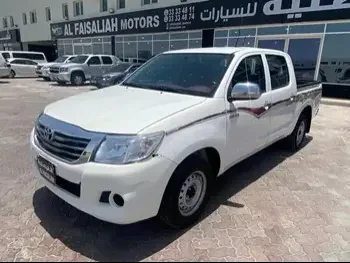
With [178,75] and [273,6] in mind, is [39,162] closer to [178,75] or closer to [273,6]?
[178,75]

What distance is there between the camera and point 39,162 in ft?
9.39

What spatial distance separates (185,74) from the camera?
3529 millimetres

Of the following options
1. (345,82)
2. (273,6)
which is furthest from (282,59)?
(273,6)

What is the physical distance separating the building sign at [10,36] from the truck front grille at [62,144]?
42659 mm

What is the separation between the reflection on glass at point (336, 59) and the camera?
1238 cm

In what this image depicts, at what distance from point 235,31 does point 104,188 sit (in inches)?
625

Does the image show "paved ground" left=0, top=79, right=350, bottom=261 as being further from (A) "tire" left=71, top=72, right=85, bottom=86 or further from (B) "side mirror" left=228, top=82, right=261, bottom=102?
(A) "tire" left=71, top=72, right=85, bottom=86

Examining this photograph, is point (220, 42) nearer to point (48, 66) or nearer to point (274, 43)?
point (274, 43)

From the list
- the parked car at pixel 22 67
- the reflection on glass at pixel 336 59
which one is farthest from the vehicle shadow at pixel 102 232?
the parked car at pixel 22 67

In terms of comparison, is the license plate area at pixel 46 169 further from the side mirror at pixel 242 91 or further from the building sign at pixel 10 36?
the building sign at pixel 10 36

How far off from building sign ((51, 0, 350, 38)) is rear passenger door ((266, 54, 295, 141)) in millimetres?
10039

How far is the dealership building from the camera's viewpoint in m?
12.7

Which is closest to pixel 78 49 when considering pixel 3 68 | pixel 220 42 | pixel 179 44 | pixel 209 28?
pixel 3 68

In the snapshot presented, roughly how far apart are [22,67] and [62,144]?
22.6m
